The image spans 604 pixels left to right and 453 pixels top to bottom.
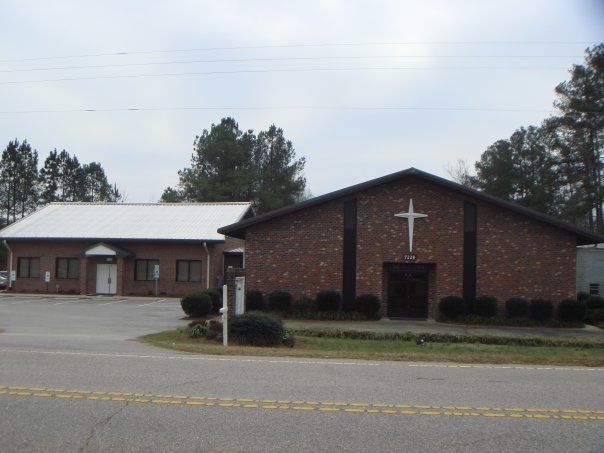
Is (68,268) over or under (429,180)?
under

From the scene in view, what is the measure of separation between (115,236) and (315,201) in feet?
61.0

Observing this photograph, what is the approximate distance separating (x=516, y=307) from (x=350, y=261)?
6.22m

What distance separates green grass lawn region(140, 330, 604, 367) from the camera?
12.8 meters

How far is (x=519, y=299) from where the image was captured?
2192cm

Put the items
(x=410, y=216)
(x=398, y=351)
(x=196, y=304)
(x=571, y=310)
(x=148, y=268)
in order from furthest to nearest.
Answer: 1. (x=148, y=268)
2. (x=410, y=216)
3. (x=196, y=304)
4. (x=571, y=310)
5. (x=398, y=351)

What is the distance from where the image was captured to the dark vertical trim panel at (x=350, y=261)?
22828mm

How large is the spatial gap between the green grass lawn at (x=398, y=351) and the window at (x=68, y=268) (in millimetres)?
22497

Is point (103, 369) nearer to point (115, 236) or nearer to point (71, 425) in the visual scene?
point (71, 425)

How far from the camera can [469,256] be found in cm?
2255

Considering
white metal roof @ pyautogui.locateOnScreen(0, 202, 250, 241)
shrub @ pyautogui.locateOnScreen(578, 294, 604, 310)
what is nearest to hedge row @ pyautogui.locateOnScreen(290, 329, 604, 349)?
shrub @ pyautogui.locateOnScreen(578, 294, 604, 310)

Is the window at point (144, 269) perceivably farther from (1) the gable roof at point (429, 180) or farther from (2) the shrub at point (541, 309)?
(2) the shrub at point (541, 309)

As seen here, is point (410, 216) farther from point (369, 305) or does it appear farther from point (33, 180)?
point (33, 180)

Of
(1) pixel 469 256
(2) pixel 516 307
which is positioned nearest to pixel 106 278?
(1) pixel 469 256

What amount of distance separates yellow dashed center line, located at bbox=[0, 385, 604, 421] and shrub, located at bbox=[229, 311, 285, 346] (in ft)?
23.5
